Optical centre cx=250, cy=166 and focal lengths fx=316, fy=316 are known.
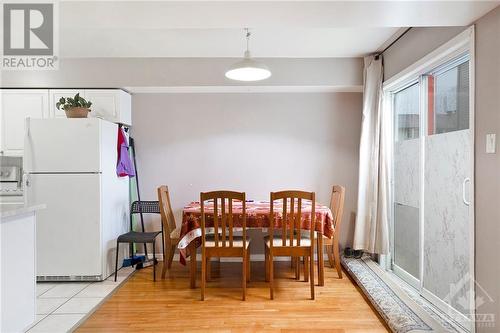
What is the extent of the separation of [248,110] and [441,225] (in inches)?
100

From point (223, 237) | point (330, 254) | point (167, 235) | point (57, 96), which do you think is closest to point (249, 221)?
point (223, 237)

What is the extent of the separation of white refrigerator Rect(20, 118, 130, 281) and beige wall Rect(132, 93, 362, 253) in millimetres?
922

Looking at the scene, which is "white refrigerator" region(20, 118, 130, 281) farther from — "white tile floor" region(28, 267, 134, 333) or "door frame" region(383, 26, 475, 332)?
"door frame" region(383, 26, 475, 332)

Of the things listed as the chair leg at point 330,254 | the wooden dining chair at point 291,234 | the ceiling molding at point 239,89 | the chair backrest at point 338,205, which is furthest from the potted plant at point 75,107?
the chair leg at point 330,254

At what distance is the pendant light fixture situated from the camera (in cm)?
267

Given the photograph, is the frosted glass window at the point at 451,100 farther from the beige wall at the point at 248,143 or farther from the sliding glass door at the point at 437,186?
the beige wall at the point at 248,143

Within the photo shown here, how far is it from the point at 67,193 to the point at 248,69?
2.23 meters

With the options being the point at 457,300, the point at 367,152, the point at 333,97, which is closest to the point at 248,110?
the point at 333,97

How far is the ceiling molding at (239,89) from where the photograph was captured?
3902 mm

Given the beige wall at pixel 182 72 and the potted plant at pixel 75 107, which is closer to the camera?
the potted plant at pixel 75 107

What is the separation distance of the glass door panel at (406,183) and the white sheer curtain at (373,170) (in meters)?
0.12

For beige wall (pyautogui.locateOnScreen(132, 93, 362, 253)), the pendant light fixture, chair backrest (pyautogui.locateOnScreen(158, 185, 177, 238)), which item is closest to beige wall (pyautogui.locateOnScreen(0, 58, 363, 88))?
beige wall (pyautogui.locateOnScreen(132, 93, 362, 253))

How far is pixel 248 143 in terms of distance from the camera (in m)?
4.16

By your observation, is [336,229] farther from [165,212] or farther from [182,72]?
[182,72]
